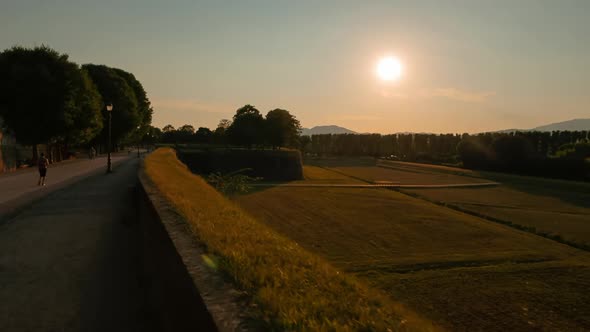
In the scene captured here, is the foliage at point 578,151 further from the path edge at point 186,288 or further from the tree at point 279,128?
the path edge at point 186,288

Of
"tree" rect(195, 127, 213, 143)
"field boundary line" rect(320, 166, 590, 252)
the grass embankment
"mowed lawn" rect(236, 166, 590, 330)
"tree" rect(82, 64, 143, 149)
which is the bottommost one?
"field boundary line" rect(320, 166, 590, 252)

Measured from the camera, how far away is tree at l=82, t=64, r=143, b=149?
6000 centimetres

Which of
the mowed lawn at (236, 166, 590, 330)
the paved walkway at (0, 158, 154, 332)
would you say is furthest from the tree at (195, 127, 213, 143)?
the paved walkway at (0, 158, 154, 332)

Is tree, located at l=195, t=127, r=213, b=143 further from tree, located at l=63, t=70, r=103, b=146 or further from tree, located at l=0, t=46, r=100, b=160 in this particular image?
tree, located at l=0, t=46, r=100, b=160

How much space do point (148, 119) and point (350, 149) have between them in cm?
6515

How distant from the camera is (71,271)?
827 centimetres

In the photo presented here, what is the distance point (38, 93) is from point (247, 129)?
50311mm

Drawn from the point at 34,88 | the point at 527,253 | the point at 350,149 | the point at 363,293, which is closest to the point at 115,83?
the point at 34,88

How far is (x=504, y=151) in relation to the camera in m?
64.6

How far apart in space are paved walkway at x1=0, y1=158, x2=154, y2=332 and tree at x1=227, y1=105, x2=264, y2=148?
71482 millimetres

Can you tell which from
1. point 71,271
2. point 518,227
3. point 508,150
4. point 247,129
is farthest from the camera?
point 247,129

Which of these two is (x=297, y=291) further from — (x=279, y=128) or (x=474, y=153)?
(x=279, y=128)

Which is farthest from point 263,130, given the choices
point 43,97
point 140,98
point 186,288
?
point 186,288

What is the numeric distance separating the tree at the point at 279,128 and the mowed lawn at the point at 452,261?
51748mm
